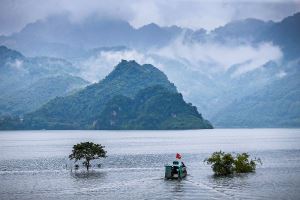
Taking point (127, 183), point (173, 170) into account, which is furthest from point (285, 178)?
point (127, 183)

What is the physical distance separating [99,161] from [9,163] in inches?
1176

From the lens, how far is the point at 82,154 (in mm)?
153375

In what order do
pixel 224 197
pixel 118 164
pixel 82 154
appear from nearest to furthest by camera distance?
pixel 224 197, pixel 82 154, pixel 118 164

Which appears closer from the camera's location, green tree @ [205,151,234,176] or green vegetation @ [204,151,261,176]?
green tree @ [205,151,234,176]

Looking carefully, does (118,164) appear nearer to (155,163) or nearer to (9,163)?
(155,163)

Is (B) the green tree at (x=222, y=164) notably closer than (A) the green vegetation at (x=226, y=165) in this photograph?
Yes

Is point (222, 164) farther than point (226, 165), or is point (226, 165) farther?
point (226, 165)

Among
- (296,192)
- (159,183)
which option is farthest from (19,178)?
(296,192)

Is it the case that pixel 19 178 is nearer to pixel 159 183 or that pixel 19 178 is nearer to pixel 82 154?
pixel 82 154

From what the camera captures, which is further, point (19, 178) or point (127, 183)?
point (19, 178)

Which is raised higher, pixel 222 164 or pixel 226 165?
pixel 222 164

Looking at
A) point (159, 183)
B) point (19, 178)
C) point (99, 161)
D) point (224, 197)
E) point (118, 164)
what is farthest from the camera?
point (99, 161)

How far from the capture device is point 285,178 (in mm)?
125688

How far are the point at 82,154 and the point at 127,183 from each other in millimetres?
33844
